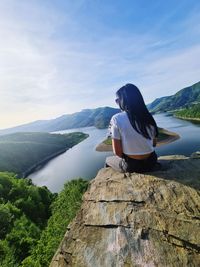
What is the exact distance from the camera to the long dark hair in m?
8.19

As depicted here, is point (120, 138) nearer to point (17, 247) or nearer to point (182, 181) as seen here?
point (182, 181)

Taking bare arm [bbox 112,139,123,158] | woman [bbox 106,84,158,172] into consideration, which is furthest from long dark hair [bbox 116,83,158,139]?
bare arm [bbox 112,139,123,158]

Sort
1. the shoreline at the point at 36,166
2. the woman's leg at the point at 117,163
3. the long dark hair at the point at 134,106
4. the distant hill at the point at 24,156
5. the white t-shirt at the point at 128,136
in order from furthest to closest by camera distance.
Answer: the distant hill at the point at 24,156
the shoreline at the point at 36,166
the woman's leg at the point at 117,163
the white t-shirt at the point at 128,136
the long dark hair at the point at 134,106

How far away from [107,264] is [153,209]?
1.75 meters

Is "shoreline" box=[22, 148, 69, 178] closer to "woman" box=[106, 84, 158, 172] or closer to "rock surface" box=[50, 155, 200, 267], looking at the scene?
"woman" box=[106, 84, 158, 172]

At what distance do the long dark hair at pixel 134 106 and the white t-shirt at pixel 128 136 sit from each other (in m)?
0.16

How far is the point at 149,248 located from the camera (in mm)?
5320

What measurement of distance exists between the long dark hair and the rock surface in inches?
64.3

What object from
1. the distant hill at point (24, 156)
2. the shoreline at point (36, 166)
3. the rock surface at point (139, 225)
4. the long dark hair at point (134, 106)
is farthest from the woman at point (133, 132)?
the distant hill at point (24, 156)

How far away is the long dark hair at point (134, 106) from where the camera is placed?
819cm

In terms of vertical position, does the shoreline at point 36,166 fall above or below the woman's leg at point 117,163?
below

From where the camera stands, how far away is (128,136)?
8.43 metres

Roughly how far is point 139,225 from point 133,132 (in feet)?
10.6

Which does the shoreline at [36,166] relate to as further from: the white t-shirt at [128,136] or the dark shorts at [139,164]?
the white t-shirt at [128,136]
